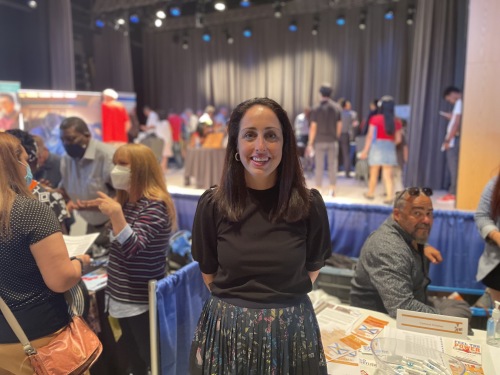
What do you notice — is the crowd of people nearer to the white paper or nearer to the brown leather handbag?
the brown leather handbag

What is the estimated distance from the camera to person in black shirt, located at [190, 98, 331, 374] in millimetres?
1214

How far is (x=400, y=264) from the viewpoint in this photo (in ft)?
6.01

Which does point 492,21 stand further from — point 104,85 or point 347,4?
point 104,85

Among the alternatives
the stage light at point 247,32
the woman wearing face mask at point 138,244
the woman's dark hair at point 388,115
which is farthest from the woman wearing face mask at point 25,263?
the stage light at point 247,32

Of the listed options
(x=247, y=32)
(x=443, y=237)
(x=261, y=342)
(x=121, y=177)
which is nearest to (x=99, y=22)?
(x=247, y=32)

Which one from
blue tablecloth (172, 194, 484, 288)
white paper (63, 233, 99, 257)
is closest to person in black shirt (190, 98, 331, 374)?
white paper (63, 233, 99, 257)

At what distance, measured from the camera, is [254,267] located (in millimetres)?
1221

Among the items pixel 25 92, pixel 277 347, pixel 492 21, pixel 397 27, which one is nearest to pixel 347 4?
pixel 397 27

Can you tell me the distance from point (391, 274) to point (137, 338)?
1.26m

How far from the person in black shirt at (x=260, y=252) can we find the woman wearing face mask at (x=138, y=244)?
0.66 metres

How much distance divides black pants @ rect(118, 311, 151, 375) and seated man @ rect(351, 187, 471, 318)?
107cm

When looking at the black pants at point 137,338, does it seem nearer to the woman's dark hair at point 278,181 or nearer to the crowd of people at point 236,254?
the crowd of people at point 236,254

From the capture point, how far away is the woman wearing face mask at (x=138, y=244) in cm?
190

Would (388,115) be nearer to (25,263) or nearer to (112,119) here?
(112,119)
